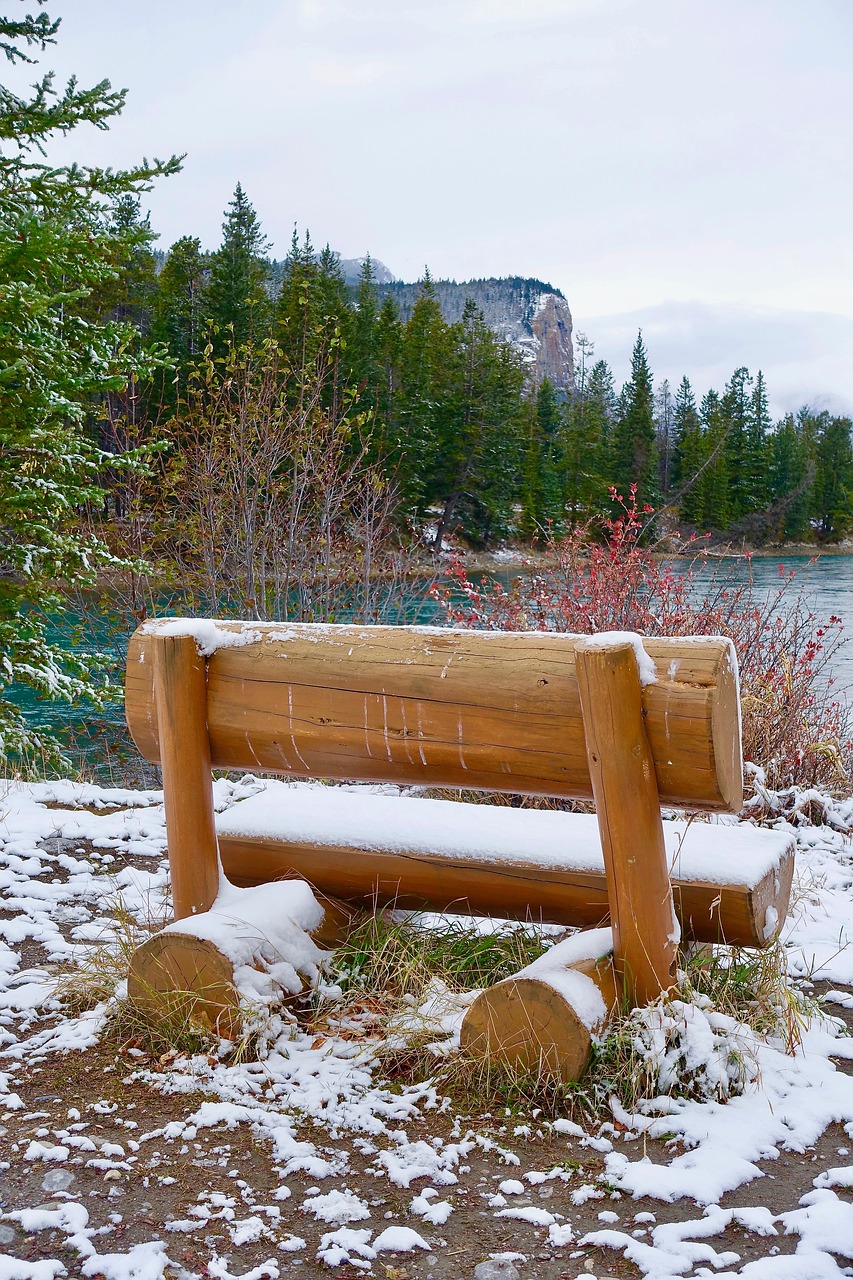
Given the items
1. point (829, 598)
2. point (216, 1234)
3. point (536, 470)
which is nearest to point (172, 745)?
point (216, 1234)

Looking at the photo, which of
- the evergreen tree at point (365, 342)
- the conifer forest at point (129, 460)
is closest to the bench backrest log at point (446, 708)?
the conifer forest at point (129, 460)

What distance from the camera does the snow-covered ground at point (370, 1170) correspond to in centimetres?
177

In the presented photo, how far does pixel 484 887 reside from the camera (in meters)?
2.85

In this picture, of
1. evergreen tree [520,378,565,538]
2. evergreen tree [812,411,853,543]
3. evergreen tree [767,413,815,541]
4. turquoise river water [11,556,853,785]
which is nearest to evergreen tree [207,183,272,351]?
evergreen tree [520,378,565,538]

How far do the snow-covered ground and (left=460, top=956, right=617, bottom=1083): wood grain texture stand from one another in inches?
5.0

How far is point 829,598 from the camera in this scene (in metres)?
19.6

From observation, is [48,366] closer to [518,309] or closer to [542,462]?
[542,462]

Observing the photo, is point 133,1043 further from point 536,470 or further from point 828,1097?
point 536,470

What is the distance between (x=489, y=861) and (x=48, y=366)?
18.1 ft

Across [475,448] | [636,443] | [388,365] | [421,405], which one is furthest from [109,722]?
[636,443]

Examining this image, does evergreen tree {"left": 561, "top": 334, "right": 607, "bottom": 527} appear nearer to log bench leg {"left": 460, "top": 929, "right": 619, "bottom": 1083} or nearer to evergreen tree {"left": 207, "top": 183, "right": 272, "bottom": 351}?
evergreen tree {"left": 207, "top": 183, "right": 272, "bottom": 351}

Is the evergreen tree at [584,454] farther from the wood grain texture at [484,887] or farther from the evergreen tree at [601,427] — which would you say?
the wood grain texture at [484,887]

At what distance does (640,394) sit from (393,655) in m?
55.9

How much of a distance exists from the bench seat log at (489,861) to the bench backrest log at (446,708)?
49cm
